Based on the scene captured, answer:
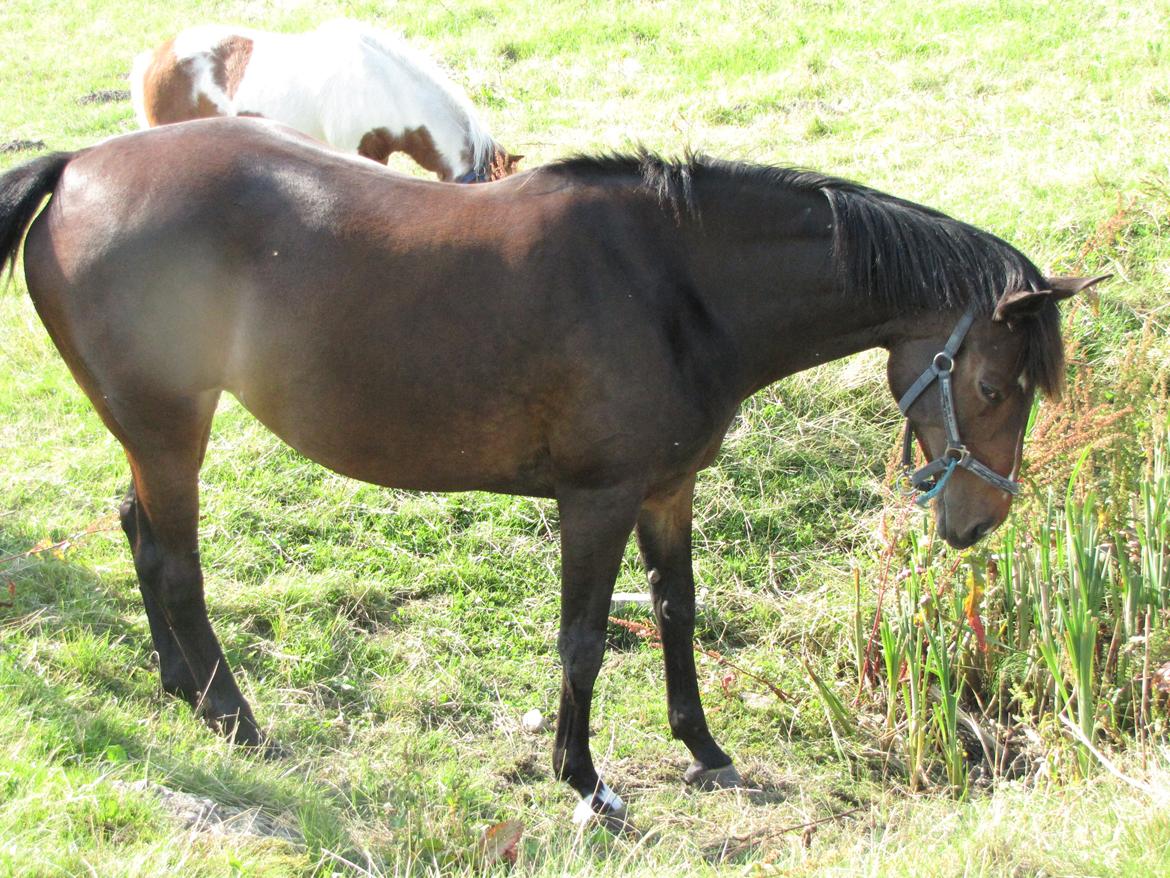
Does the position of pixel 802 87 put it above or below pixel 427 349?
above

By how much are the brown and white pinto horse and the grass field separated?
910 millimetres

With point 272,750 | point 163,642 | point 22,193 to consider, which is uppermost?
point 22,193

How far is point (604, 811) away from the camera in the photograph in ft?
11.4

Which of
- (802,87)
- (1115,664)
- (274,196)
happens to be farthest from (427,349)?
(802,87)

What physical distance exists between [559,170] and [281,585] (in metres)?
2.18

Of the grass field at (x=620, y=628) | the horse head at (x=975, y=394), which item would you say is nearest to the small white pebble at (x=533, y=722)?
the grass field at (x=620, y=628)

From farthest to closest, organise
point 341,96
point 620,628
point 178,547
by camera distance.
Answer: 1. point 341,96
2. point 620,628
3. point 178,547

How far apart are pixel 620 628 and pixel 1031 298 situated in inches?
89.5

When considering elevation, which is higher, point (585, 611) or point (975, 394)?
point (975, 394)

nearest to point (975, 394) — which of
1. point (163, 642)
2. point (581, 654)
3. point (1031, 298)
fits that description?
point (1031, 298)

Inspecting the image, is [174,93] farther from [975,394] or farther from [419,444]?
[975,394]

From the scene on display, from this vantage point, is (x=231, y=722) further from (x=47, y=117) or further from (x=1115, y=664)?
(x=47, y=117)

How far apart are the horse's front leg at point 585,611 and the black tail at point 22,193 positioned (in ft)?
6.10

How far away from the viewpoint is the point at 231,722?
368cm
